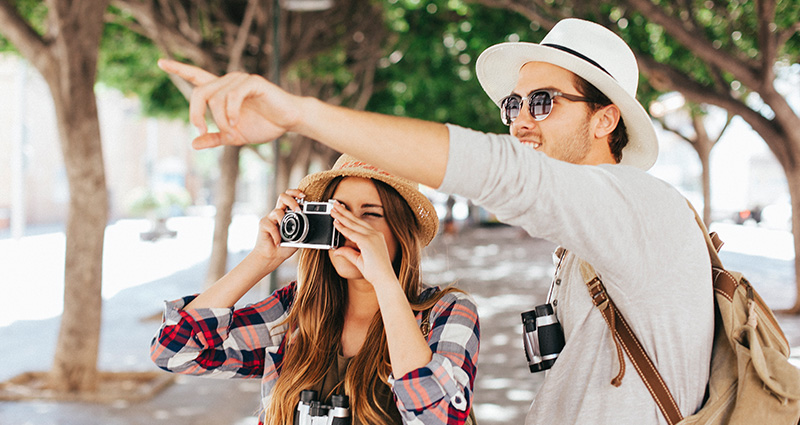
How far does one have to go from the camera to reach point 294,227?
1998 millimetres

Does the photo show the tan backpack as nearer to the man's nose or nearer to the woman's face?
the man's nose

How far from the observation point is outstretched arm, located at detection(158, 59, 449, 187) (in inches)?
42.3

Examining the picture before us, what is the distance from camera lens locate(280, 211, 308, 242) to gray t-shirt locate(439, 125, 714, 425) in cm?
80

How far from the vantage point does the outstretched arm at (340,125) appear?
3.52 feet

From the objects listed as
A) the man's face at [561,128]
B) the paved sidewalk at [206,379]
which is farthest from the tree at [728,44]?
the man's face at [561,128]

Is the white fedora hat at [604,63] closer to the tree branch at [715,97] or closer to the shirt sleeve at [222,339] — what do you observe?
the shirt sleeve at [222,339]

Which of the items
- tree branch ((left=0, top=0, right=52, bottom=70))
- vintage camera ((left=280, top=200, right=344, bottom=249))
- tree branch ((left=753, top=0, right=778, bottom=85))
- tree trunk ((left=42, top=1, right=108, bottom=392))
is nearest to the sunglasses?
vintage camera ((left=280, top=200, right=344, bottom=249))

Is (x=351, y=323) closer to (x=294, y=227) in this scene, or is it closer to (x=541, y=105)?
(x=294, y=227)

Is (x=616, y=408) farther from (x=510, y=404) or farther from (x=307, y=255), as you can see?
(x=510, y=404)

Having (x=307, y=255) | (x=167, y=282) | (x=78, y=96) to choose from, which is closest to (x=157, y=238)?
(x=167, y=282)

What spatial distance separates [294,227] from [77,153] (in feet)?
15.8

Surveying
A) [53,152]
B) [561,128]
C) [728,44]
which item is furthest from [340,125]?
[53,152]

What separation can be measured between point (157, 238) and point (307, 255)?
22.6 metres

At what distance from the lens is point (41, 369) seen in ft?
23.3
